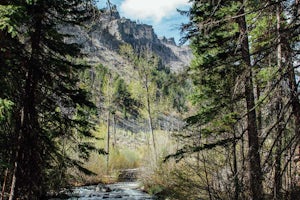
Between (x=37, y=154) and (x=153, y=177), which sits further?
(x=153, y=177)

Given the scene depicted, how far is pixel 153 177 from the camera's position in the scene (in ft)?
54.3

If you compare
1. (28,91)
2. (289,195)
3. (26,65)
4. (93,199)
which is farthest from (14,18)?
(93,199)

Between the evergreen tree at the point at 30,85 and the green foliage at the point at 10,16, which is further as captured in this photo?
the evergreen tree at the point at 30,85

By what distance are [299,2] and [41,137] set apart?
5478mm

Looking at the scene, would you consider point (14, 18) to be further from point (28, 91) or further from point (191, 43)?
point (191, 43)

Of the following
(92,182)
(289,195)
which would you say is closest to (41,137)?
(289,195)

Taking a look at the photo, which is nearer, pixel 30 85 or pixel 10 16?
pixel 10 16

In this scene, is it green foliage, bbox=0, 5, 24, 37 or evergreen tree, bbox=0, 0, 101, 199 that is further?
evergreen tree, bbox=0, 0, 101, 199

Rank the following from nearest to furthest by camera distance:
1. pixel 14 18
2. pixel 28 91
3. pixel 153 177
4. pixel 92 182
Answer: pixel 14 18
pixel 28 91
pixel 153 177
pixel 92 182

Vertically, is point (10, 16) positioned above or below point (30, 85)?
above

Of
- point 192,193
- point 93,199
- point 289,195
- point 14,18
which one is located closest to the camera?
point 289,195

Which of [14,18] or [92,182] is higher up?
[14,18]

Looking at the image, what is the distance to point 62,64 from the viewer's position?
8211mm

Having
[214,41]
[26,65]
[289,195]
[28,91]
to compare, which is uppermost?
[214,41]
